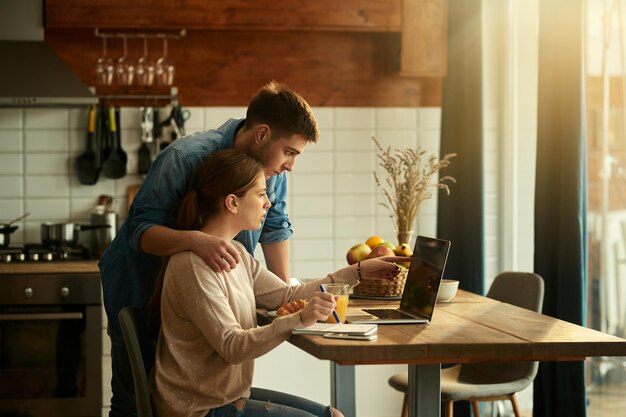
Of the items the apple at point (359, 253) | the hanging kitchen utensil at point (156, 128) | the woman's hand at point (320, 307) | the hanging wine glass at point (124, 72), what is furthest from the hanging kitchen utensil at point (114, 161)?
the woman's hand at point (320, 307)

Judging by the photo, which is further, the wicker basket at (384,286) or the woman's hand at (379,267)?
the wicker basket at (384,286)

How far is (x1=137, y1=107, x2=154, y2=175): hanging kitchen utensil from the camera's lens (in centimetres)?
456

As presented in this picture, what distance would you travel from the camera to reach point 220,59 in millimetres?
4680

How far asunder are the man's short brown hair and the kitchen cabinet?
218 centimetres

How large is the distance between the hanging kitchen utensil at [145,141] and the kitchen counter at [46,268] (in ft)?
2.17

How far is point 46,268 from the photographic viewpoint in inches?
160

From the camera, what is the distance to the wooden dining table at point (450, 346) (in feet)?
6.26

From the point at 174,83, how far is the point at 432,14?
1.36 metres

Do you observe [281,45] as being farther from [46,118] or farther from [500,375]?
[500,375]

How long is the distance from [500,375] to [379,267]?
834mm

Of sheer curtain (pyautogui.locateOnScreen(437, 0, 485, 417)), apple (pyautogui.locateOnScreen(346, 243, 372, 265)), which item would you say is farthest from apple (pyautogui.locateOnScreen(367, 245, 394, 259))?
sheer curtain (pyautogui.locateOnScreen(437, 0, 485, 417))

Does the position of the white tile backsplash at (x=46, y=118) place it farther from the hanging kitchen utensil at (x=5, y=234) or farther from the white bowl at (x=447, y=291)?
the white bowl at (x=447, y=291)

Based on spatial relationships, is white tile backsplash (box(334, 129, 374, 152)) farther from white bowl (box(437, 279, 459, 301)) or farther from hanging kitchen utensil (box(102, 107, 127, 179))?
white bowl (box(437, 279, 459, 301))

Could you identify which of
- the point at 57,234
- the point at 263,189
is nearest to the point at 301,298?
the point at 263,189
